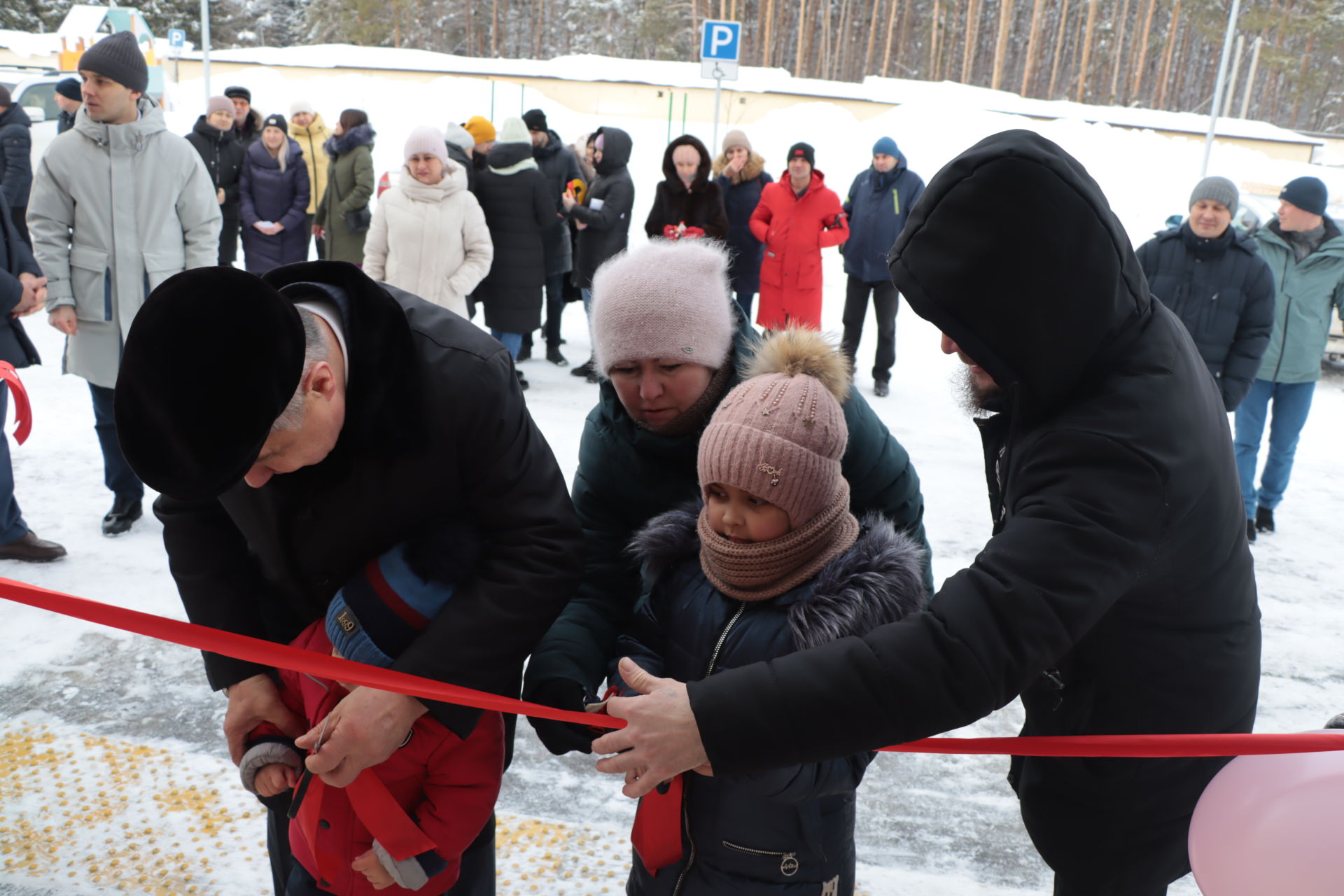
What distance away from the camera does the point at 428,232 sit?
6375 mm

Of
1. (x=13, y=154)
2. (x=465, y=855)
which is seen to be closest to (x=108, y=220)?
(x=465, y=855)

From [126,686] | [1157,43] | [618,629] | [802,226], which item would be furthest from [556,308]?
[1157,43]

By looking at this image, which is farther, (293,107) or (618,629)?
(293,107)

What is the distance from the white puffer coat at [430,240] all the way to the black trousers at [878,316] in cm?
315

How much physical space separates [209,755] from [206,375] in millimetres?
2268

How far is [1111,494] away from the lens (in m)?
1.28

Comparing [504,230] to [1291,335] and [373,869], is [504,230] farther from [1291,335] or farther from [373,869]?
[373,869]

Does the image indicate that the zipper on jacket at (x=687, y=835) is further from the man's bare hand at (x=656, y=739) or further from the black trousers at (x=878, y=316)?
the black trousers at (x=878, y=316)

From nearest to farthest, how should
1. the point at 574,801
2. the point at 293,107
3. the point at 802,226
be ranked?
the point at 574,801 → the point at 802,226 → the point at 293,107

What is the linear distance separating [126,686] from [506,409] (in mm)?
2633

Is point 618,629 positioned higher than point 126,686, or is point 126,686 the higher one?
point 618,629

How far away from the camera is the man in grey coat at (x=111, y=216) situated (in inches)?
176

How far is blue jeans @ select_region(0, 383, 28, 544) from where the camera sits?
4402 millimetres

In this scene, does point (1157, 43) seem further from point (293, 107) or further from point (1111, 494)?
point (1111, 494)
